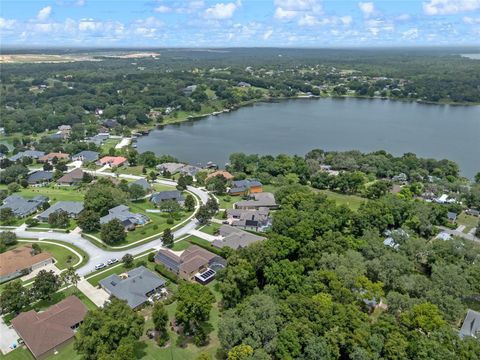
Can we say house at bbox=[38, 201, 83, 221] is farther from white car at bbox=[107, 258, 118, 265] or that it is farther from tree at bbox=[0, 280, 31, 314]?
tree at bbox=[0, 280, 31, 314]

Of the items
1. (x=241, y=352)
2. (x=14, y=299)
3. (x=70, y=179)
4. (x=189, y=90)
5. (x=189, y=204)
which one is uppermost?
(x=189, y=90)

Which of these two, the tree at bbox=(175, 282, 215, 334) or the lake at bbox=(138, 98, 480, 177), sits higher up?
the tree at bbox=(175, 282, 215, 334)

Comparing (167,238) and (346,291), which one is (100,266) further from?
(346,291)

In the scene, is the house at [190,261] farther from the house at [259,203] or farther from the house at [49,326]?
the house at [259,203]

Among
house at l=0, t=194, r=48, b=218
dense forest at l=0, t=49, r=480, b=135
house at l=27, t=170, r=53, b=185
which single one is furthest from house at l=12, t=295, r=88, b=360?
dense forest at l=0, t=49, r=480, b=135

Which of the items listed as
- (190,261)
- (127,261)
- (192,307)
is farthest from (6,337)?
(190,261)

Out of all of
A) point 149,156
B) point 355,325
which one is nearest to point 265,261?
point 355,325
